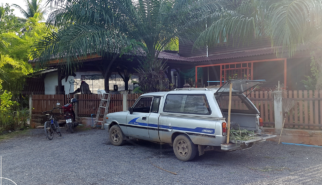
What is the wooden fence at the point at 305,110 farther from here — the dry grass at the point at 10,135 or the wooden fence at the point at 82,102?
the dry grass at the point at 10,135

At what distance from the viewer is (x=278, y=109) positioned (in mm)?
7867

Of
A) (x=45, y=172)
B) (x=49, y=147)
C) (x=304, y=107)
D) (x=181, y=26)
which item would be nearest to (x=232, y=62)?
(x=181, y=26)

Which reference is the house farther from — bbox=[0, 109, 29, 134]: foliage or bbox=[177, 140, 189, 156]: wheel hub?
bbox=[177, 140, 189, 156]: wheel hub

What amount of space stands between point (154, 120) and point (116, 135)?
1.80 metres

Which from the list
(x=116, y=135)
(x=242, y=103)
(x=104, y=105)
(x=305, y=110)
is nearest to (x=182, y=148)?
(x=242, y=103)

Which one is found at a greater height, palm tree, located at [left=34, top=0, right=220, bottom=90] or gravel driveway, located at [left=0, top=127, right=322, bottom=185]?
palm tree, located at [left=34, top=0, right=220, bottom=90]

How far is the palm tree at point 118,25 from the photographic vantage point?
910cm

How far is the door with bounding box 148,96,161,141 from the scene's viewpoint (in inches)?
262

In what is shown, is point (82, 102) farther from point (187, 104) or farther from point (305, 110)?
point (305, 110)

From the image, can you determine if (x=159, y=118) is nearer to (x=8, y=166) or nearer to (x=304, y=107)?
(x=8, y=166)

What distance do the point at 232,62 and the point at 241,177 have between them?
10469mm

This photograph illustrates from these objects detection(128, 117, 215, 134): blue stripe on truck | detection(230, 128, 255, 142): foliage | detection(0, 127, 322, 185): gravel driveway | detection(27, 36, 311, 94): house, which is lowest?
detection(0, 127, 322, 185): gravel driveway

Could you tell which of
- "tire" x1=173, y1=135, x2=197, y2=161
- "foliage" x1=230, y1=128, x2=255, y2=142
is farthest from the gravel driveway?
"foliage" x1=230, y1=128, x2=255, y2=142

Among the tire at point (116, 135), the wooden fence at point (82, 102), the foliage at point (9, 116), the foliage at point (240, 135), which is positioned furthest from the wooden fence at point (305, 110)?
the foliage at point (9, 116)
